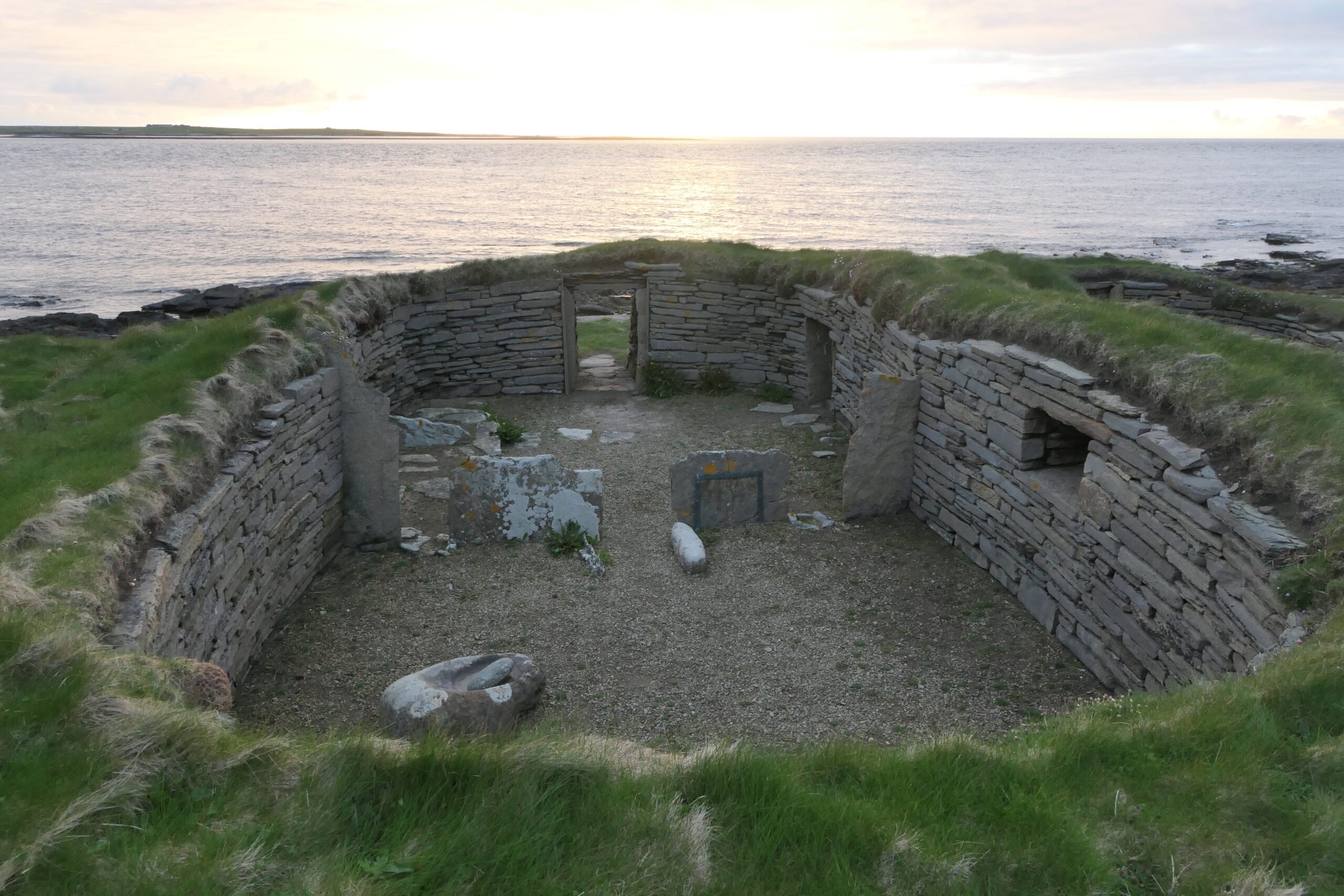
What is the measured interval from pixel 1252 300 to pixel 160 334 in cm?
1736

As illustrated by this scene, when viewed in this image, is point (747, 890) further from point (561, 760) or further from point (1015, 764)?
point (1015, 764)

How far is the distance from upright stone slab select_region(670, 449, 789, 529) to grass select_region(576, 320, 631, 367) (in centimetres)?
792

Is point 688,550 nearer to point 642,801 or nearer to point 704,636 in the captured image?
point 704,636

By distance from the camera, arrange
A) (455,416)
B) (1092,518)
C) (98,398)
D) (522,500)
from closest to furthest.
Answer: (1092,518)
(98,398)
(522,500)
(455,416)

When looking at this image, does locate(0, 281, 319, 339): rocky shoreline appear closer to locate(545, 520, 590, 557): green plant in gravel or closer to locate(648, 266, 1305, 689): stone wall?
locate(545, 520, 590, 557): green plant in gravel

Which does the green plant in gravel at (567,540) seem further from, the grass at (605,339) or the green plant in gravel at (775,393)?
the grass at (605,339)

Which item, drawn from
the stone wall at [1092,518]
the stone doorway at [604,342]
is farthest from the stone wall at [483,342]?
the stone wall at [1092,518]

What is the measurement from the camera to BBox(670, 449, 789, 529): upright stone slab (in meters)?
9.73

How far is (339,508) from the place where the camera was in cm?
949

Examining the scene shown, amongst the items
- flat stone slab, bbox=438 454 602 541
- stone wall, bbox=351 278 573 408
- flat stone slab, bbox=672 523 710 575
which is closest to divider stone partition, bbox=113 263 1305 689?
flat stone slab, bbox=438 454 602 541

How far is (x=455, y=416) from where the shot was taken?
13883mm

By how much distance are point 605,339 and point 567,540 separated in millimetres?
11988

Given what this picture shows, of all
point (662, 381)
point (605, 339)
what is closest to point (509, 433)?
point (662, 381)

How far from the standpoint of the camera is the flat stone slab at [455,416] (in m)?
13.7
